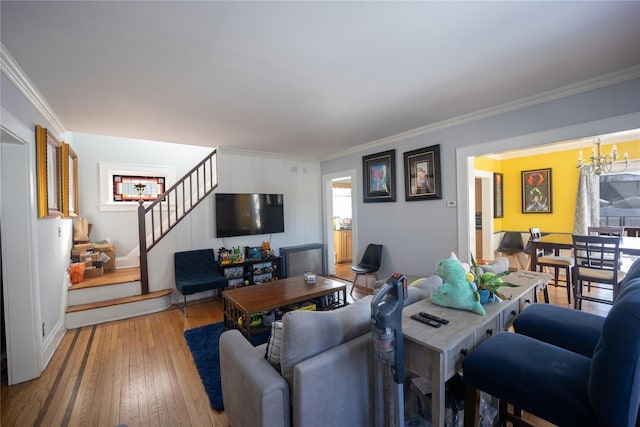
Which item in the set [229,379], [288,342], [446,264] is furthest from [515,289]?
[229,379]

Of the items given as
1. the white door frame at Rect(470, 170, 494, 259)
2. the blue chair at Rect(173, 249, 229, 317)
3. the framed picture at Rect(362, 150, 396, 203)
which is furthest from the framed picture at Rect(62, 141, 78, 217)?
the white door frame at Rect(470, 170, 494, 259)

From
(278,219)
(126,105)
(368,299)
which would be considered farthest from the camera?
(278,219)

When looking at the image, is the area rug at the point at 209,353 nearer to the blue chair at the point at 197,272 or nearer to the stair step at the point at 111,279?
the blue chair at the point at 197,272

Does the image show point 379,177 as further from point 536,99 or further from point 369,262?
point 536,99

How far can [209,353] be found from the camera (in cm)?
254

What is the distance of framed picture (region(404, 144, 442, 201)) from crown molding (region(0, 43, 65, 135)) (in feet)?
13.1

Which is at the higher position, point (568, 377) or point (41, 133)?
point (41, 133)

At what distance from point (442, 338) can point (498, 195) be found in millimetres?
5814

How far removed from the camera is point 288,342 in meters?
1.27

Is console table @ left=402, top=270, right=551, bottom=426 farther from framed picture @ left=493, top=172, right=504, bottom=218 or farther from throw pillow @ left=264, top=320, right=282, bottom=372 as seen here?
framed picture @ left=493, top=172, right=504, bottom=218

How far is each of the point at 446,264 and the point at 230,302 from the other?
7.44 ft

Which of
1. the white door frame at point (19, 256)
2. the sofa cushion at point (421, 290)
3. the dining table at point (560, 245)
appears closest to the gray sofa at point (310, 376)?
the sofa cushion at point (421, 290)

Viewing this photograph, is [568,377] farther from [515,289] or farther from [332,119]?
[332,119]

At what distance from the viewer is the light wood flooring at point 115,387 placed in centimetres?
179
